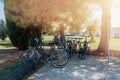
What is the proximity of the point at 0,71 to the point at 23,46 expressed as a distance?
5.36 m

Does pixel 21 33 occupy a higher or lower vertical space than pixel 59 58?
higher

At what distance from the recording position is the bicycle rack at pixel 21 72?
16.5 ft

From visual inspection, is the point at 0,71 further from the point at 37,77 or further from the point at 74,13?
the point at 74,13

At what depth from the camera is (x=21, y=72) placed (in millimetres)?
5656

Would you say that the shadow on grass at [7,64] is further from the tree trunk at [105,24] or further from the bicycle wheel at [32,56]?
the tree trunk at [105,24]

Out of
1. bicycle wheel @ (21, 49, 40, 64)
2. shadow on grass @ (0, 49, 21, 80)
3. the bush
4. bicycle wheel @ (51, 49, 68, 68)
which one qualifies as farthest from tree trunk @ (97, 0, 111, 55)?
shadow on grass @ (0, 49, 21, 80)

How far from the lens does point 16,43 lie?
38.8 feet

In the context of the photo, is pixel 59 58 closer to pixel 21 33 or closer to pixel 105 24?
pixel 21 33

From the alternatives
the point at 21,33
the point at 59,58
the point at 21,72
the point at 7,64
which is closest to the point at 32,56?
the point at 59,58

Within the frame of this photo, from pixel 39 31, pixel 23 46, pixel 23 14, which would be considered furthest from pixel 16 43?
pixel 23 14

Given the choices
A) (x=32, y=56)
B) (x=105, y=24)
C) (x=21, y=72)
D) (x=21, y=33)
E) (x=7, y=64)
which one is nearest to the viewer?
(x=21, y=72)

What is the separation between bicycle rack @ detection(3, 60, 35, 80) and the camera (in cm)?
503

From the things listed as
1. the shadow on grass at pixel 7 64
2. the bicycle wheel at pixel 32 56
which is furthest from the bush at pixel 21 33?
the bicycle wheel at pixel 32 56

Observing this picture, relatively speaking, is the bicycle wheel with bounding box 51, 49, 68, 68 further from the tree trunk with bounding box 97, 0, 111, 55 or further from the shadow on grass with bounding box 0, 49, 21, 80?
the tree trunk with bounding box 97, 0, 111, 55
